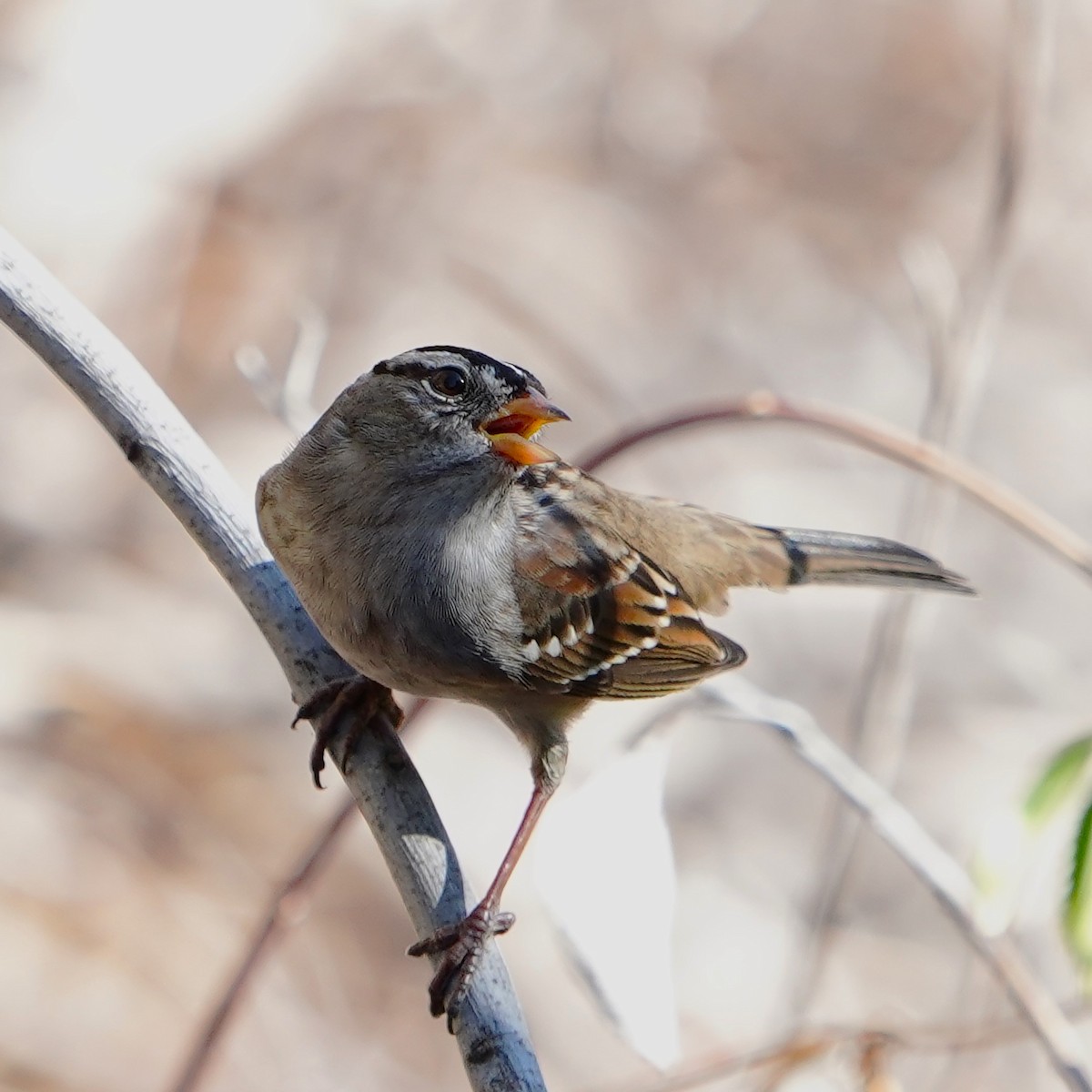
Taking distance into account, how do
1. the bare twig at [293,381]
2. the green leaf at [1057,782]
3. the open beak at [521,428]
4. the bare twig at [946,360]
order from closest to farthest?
1. the green leaf at [1057,782]
2. the open beak at [521,428]
3. the bare twig at [293,381]
4. the bare twig at [946,360]

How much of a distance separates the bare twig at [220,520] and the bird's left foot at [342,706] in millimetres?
96

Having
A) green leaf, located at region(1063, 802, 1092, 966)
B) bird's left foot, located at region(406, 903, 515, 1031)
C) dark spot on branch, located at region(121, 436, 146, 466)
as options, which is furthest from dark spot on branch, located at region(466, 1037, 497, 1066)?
dark spot on branch, located at region(121, 436, 146, 466)

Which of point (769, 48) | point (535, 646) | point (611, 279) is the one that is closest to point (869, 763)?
point (535, 646)

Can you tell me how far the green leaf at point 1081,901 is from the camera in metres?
2.16

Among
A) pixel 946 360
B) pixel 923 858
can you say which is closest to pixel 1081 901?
pixel 923 858

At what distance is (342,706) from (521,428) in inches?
22.3

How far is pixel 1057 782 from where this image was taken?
2.35 m

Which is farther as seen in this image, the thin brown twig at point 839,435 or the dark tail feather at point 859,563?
the dark tail feather at point 859,563

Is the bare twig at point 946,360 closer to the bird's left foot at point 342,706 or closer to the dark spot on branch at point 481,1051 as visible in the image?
the bird's left foot at point 342,706

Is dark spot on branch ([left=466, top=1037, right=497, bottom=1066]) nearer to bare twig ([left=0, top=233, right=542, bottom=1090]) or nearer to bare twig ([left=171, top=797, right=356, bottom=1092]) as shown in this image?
bare twig ([left=0, top=233, right=542, bottom=1090])

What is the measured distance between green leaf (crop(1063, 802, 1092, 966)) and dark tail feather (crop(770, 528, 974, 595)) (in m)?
1.12

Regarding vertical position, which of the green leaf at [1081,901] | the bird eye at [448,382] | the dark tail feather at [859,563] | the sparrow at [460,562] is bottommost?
the green leaf at [1081,901]

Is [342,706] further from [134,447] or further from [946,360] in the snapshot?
[946,360]

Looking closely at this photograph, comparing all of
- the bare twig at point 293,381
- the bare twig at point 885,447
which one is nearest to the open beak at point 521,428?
the bare twig at point 885,447
